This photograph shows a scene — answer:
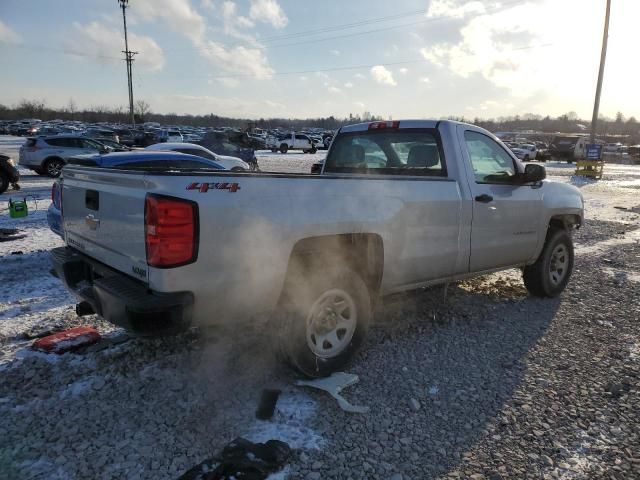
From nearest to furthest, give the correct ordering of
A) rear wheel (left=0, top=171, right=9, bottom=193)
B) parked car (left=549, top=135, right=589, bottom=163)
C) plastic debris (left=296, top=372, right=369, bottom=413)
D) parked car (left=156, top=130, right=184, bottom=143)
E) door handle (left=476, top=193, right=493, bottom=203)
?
plastic debris (left=296, top=372, right=369, bottom=413)
door handle (left=476, top=193, right=493, bottom=203)
rear wheel (left=0, top=171, right=9, bottom=193)
parked car (left=156, top=130, right=184, bottom=143)
parked car (left=549, top=135, right=589, bottom=163)

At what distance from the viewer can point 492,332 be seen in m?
4.73

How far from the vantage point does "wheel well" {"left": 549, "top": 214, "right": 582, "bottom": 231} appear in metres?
5.75

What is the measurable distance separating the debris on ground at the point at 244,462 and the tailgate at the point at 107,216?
3.65ft

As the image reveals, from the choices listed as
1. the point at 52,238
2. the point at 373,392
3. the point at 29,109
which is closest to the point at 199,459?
the point at 373,392

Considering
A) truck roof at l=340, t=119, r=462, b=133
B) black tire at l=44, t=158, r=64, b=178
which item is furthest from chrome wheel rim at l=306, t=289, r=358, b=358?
black tire at l=44, t=158, r=64, b=178

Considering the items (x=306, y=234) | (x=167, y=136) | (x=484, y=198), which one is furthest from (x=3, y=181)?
(x=167, y=136)

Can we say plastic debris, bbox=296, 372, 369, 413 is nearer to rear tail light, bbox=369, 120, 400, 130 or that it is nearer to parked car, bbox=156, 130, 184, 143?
rear tail light, bbox=369, 120, 400, 130

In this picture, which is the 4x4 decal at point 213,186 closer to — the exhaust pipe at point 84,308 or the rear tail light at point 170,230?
the rear tail light at point 170,230

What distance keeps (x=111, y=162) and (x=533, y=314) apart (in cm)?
705

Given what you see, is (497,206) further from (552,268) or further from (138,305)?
(138,305)

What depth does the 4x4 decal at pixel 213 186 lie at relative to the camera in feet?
9.07

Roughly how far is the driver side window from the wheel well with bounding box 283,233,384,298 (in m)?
1.50

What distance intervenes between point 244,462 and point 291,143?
4151cm

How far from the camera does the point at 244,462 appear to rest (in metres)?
2.62
